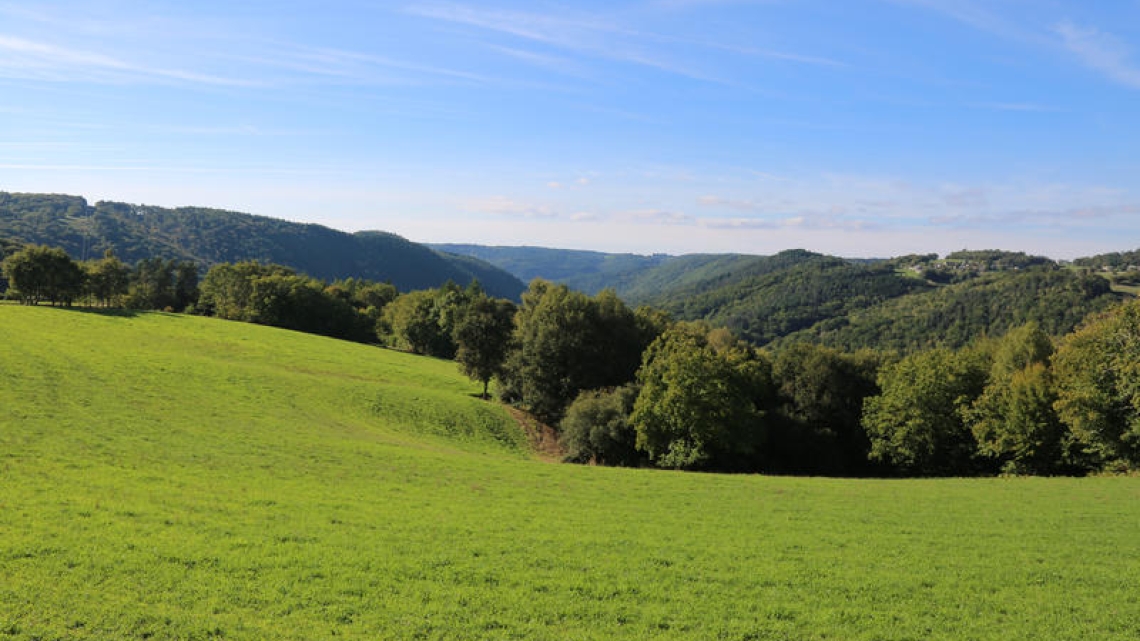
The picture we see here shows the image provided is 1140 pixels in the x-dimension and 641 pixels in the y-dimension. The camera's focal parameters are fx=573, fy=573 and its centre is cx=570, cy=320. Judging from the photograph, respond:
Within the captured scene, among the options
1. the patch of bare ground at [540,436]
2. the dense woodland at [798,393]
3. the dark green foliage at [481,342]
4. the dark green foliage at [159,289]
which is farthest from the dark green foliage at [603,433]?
the dark green foliage at [159,289]

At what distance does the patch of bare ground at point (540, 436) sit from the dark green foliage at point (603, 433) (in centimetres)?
167

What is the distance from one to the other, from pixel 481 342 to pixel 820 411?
118 feet

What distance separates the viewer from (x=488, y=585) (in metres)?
14.4

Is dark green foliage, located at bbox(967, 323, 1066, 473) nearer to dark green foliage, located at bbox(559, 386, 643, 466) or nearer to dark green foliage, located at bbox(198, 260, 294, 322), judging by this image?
dark green foliage, located at bbox(559, 386, 643, 466)

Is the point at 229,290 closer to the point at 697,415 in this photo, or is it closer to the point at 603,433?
the point at 603,433

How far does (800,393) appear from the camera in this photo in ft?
190

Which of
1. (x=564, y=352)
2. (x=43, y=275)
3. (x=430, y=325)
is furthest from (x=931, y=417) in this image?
(x=43, y=275)

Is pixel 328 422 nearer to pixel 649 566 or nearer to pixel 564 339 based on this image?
pixel 564 339

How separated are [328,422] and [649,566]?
30898 mm

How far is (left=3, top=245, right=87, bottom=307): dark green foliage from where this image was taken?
258ft

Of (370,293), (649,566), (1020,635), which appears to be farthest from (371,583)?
(370,293)

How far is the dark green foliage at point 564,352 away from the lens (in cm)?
5725

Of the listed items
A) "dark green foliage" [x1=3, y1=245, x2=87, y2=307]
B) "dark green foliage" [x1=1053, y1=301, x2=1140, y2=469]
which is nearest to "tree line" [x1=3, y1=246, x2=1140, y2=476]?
"dark green foliage" [x1=1053, y1=301, x2=1140, y2=469]

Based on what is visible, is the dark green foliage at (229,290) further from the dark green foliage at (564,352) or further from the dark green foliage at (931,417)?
the dark green foliage at (931,417)
